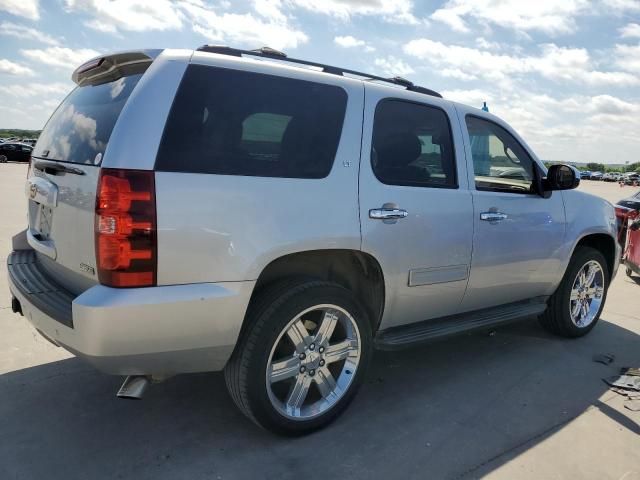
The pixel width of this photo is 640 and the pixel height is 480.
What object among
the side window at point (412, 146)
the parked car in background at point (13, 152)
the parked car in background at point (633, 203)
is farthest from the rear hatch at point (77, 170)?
the parked car in background at point (13, 152)

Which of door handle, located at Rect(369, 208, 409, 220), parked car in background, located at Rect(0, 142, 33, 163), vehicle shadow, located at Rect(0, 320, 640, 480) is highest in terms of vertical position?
parked car in background, located at Rect(0, 142, 33, 163)

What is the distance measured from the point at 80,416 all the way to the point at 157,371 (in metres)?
0.89

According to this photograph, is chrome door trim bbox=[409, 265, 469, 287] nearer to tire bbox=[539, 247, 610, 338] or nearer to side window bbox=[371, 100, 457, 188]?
side window bbox=[371, 100, 457, 188]

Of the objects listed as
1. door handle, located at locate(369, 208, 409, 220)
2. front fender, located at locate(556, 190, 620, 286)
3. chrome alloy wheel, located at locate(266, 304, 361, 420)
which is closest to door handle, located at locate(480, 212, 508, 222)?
door handle, located at locate(369, 208, 409, 220)

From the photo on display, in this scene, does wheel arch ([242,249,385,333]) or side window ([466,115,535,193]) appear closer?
wheel arch ([242,249,385,333])

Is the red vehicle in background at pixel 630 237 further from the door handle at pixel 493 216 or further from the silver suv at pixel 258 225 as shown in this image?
the door handle at pixel 493 216

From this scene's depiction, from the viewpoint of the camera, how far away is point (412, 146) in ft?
11.0

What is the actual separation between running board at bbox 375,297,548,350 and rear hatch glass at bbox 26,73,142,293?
1.78 meters

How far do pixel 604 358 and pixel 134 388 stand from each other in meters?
3.68

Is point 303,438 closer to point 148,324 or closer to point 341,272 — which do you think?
point 341,272

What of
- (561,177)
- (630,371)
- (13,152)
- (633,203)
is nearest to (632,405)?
(630,371)

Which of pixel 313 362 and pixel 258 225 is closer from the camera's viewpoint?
pixel 258 225

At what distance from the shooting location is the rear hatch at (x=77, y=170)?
242 centimetres

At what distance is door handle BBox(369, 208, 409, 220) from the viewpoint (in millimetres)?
2982
